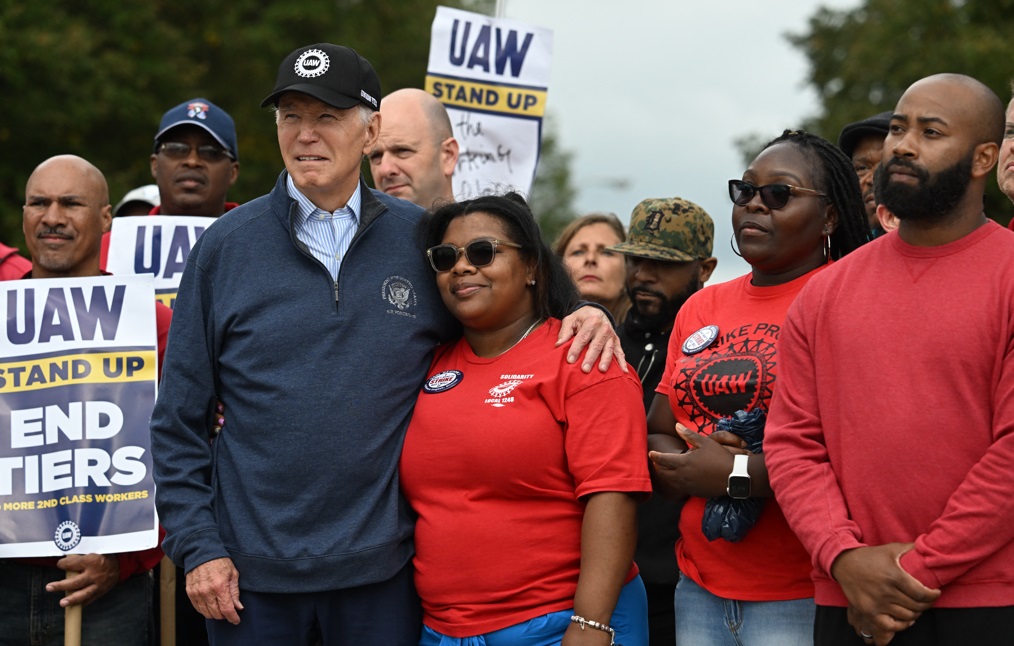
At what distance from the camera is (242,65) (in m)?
21.7

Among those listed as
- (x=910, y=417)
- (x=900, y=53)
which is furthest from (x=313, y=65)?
(x=900, y=53)

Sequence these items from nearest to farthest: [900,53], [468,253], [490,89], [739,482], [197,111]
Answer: [739,482] < [468,253] < [197,111] < [490,89] < [900,53]

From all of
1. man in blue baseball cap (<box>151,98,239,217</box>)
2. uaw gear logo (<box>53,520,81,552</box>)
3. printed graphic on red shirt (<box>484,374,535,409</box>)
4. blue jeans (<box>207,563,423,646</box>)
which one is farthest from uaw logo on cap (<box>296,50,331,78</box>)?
man in blue baseball cap (<box>151,98,239,217</box>)

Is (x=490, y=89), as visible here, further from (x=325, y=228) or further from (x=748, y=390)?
(x=748, y=390)

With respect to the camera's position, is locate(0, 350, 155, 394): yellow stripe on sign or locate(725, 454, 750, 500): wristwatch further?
locate(0, 350, 155, 394): yellow stripe on sign

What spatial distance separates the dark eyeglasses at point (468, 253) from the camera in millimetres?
4176

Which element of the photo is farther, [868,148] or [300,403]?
[868,148]

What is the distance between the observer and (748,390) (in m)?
3.98

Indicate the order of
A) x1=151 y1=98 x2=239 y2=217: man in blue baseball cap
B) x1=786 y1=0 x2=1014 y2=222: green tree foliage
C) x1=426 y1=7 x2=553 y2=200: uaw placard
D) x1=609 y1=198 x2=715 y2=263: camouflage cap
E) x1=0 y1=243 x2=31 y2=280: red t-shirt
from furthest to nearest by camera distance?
x1=786 y1=0 x2=1014 y2=222: green tree foliage, x1=426 y1=7 x2=553 y2=200: uaw placard, x1=151 y1=98 x2=239 y2=217: man in blue baseball cap, x1=0 y1=243 x2=31 y2=280: red t-shirt, x1=609 y1=198 x2=715 y2=263: camouflage cap

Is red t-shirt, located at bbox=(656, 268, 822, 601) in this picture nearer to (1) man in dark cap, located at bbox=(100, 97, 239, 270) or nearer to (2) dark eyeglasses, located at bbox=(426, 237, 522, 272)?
(2) dark eyeglasses, located at bbox=(426, 237, 522, 272)

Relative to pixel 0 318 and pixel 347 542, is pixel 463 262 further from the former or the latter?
pixel 0 318

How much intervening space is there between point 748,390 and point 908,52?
21688 mm

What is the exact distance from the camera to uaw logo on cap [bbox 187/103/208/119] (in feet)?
21.3

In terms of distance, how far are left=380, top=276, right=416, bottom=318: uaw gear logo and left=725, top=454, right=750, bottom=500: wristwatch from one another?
122 cm
